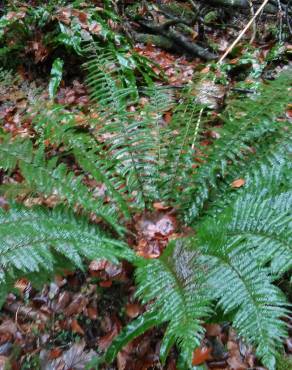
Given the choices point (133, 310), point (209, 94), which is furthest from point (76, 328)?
point (209, 94)

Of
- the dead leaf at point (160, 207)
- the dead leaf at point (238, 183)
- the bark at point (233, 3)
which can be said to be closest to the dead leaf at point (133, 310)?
the dead leaf at point (160, 207)

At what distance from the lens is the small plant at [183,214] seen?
1.85 meters

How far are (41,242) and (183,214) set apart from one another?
4.01 feet

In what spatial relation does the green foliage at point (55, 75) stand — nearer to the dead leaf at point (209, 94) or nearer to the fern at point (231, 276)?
the dead leaf at point (209, 94)

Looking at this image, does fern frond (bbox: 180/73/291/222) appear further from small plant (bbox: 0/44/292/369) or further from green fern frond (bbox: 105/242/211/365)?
green fern frond (bbox: 105/242/211/365)

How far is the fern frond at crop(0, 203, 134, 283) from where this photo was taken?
193cm

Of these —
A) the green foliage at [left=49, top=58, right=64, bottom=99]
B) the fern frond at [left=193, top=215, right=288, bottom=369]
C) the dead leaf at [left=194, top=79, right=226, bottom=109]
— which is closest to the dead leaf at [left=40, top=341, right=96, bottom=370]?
the fern frond at [left=193, top=215, right=288, bottom=369]

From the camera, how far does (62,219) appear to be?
2.57 meters

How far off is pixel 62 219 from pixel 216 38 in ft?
11.9

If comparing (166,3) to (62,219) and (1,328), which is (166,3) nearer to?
(62,219)

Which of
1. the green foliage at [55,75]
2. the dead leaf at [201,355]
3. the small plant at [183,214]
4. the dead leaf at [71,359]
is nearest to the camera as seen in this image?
the small plant at [183,214]

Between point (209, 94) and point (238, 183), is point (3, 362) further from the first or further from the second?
point (209, 94)

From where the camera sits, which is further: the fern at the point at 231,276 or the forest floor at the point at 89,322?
the forest floor at the point at 89,322

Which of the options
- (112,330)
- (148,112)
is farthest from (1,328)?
(148,112)
